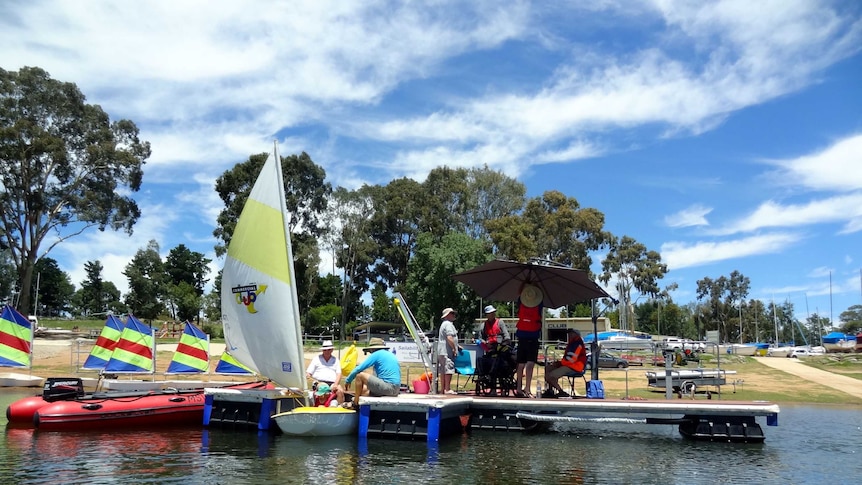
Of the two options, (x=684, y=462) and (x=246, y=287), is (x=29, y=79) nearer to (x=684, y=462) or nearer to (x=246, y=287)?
(x=246, y=287)

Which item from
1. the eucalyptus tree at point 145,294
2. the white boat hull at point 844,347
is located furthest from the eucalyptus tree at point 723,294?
the eucalyptus tree at point 145,294

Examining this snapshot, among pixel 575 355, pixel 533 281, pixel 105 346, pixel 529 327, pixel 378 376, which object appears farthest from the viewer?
pixel 105 346

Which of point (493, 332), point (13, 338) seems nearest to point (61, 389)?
point (13, 338)

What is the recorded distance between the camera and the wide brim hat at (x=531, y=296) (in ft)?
46.8

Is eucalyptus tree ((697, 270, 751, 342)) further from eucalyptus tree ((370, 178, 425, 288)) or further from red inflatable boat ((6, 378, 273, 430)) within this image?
red inflatable boat ((6, 378, 273, 430))

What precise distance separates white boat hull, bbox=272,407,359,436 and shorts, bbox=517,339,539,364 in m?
3.68

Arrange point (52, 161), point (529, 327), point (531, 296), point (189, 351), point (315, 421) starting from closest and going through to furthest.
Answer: point (315, 421)
point (529, 327)
point (531, 296)
point (189, 351)
point (52, 161)

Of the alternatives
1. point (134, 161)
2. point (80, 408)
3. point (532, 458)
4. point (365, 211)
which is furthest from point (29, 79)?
point (532, 458)

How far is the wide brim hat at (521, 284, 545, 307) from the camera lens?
14273 mm

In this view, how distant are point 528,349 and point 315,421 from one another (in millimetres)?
4549

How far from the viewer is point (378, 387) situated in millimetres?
13555

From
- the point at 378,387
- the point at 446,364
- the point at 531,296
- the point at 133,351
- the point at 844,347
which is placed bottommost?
the point at 844,347

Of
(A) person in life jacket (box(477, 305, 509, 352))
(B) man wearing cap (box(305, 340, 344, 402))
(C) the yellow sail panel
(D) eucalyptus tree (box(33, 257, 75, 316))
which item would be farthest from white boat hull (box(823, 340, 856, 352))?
(D) eucalyptus tree (box(33, 257, 75, 316))

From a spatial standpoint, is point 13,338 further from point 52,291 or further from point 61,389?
point 52,291
